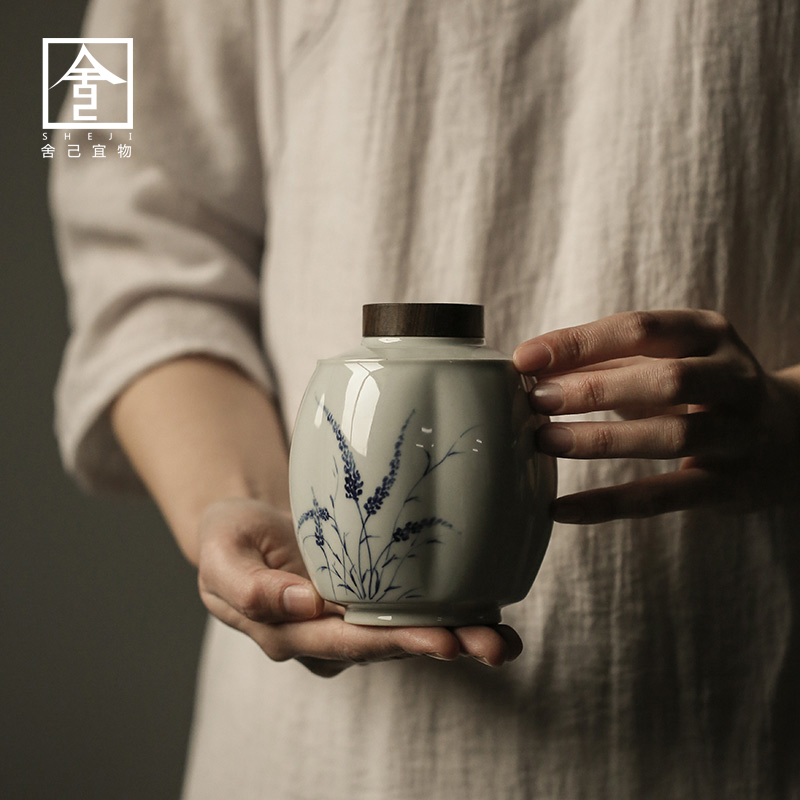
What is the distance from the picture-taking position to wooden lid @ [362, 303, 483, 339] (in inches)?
23.9

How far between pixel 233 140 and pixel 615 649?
64cm

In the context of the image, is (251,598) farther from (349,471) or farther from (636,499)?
(636,499)

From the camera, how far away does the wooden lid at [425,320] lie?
61 cm

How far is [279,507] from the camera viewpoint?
82 centimetres

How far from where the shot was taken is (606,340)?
0.57 meters

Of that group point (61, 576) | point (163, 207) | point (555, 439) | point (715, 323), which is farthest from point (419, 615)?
point (61, 576)

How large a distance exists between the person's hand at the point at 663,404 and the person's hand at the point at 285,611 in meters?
0.12

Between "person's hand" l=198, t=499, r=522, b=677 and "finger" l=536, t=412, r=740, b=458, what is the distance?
13cm

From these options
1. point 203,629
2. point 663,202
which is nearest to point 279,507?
point 663,202

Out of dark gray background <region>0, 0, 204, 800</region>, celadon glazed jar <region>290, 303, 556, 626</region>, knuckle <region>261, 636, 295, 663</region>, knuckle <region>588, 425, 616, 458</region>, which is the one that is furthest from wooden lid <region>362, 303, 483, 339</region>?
dark gray background <region>0, 0, 204, 800</region>

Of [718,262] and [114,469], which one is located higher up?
[718,262]

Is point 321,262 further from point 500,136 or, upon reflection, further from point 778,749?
point 778,749

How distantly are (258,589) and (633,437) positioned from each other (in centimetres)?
28

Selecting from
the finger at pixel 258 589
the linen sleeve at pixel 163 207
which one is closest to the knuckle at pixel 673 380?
the finger at pixel 258 589
